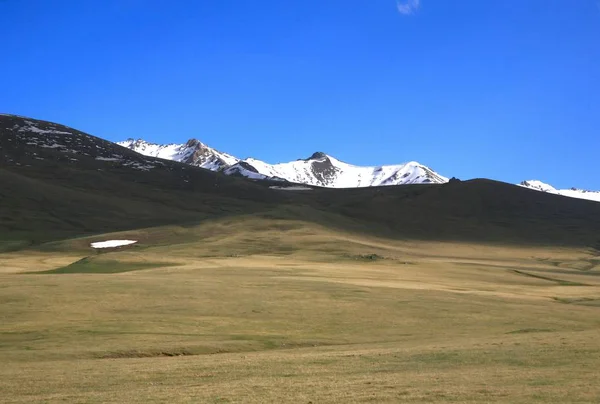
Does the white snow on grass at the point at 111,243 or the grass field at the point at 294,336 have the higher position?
the white snow on grass at the point at 111,243

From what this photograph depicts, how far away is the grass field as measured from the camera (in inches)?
849

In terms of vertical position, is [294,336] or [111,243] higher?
[111,243]

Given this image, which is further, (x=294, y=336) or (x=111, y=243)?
(x=111, y=243)

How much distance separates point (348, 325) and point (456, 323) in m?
8.02

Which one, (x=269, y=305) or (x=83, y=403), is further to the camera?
(x=269, y=305)

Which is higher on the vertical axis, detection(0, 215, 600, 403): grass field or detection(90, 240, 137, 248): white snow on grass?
detection(90, 240, 137, 248): white snow on grass

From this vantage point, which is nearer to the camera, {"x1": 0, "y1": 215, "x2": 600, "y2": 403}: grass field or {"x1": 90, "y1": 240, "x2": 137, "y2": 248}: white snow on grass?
{"x1": 0, "y1": 215, "x2": 600, "y2": 403}: grass field

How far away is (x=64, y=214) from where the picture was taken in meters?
194

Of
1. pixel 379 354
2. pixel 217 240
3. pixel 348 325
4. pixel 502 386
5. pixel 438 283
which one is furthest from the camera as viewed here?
pixel 217 240

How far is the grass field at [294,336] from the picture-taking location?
849 inches

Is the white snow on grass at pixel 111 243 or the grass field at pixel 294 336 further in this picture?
the white snow on grass at pixel 111 243

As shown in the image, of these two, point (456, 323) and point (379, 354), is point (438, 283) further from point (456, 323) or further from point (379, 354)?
point (379, 354)

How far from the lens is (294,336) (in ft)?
132

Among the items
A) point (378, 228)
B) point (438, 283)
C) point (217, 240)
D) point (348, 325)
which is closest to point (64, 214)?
point (217, 240)
